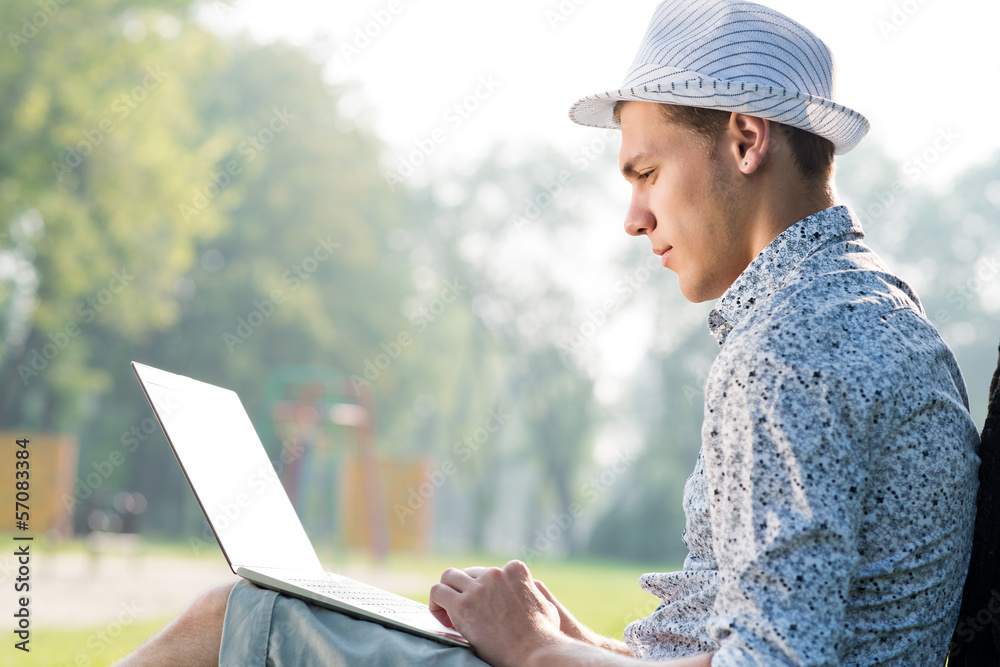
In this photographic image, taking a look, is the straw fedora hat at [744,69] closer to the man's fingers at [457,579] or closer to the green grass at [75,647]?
the man's fingers at [457,579]

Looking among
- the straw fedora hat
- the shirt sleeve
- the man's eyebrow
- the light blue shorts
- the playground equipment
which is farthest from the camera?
the playground equipment

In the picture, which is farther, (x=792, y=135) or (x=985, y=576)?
(x=792, y=135)

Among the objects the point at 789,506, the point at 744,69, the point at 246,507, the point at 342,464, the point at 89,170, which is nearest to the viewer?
the point at 789,506

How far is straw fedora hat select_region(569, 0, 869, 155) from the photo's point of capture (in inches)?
67.7

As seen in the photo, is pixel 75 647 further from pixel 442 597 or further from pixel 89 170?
pixel 89 170

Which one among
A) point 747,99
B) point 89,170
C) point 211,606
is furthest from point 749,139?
point 89,170

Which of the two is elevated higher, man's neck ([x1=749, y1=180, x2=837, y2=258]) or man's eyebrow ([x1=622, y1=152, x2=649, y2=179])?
man's eyebrow ([x1=622, y1=152, x2=649, y2=179])

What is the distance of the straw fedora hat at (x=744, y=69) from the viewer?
172 centimetres

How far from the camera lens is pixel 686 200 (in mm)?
1806

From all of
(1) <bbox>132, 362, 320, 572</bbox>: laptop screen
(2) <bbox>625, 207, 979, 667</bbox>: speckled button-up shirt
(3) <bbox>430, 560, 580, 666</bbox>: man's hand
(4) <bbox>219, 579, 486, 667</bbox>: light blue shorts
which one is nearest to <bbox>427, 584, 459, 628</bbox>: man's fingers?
(3) <bbox>430, 560, 580, 666</bbox>: man's hand

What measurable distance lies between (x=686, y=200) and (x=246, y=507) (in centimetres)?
114

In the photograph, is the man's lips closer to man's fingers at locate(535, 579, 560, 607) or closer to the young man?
the young man

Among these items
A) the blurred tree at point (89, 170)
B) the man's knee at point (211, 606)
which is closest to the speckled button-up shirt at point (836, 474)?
the man's knee at point (211, 606)

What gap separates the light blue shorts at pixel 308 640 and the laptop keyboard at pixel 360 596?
0.19ft
